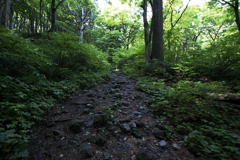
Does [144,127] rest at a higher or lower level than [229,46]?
lower

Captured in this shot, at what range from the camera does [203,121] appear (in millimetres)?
2188

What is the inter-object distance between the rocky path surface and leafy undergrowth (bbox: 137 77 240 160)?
0.80 ft

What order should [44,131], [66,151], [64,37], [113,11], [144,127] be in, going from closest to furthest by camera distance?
[66,151], [44,131], [144,127], [64,37], [113,11]

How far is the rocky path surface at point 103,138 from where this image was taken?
158 cm

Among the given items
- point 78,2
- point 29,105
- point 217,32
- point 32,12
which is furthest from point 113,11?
point 29,105

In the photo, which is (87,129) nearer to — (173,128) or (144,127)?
(144,127)

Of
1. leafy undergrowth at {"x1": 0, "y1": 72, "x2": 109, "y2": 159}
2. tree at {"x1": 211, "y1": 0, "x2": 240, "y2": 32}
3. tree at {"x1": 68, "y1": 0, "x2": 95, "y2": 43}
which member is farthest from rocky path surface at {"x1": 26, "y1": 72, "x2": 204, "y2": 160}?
tree at {"x1": 68, "y1": 0, "x2": 95, "y2": 43}

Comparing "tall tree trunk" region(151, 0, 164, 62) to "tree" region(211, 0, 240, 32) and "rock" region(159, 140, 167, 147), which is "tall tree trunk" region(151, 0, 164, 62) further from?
"rock" region(159, 140, 167, 147)

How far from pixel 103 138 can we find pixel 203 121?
1944 mm

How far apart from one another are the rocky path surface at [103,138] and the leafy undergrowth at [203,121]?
24 centimetres

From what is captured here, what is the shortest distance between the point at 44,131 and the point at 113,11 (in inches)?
731

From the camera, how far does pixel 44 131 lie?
203 centimetres

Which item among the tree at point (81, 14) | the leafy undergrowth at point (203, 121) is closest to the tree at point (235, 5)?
the leafy undergrowth at point (203, 121)

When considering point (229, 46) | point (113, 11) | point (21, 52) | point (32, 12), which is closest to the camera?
point (21, 52)
